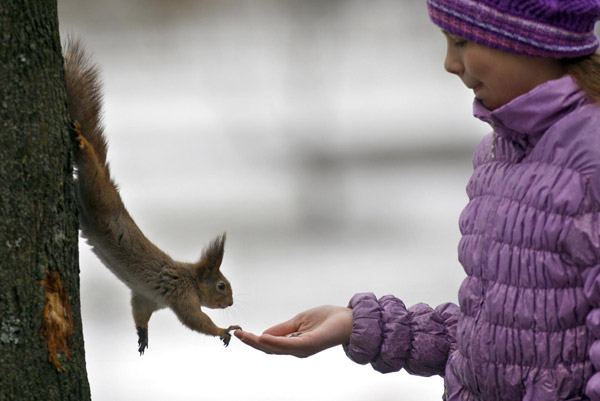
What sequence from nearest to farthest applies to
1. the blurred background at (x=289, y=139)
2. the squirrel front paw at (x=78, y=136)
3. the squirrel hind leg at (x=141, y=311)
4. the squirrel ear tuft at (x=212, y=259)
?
the squirrel front paw at (x=78, y=136) < the squirrel hind leg at (x=141, y=311) < the squirrel ear tuft at (x=212, y=259) < the blurred background at (x=289, y=139)

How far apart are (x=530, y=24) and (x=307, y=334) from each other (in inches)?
19.1

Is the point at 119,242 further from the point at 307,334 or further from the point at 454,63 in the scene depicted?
the point at 454,63

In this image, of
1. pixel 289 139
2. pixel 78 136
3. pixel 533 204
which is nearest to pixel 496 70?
pixel 533 204

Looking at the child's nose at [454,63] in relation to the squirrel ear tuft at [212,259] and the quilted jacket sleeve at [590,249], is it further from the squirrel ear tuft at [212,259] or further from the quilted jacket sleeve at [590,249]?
the squirrel ear tuft at [212,259]

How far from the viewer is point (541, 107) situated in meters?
0.90

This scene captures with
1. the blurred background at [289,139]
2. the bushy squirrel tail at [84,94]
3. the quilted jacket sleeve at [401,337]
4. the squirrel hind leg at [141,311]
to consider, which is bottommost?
the quilted jacket sleeve at [401,337]

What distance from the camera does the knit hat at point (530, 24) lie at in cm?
87

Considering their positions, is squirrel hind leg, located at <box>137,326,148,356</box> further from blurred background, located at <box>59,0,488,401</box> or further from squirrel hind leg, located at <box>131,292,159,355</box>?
blurred background, located at <box>59,0,488,401</box>

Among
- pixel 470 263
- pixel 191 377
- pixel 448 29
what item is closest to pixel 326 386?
pixel 191 377

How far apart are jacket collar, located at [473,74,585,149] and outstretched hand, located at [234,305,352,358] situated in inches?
14.4

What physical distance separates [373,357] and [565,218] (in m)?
0.37

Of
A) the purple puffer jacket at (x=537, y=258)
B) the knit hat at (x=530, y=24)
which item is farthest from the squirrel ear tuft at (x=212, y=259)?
the knit hat at (x=530, y=24)

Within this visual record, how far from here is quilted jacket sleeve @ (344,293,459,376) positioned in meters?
1.12

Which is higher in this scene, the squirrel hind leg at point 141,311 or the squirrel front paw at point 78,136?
the squirrel front paw at point 78,136
